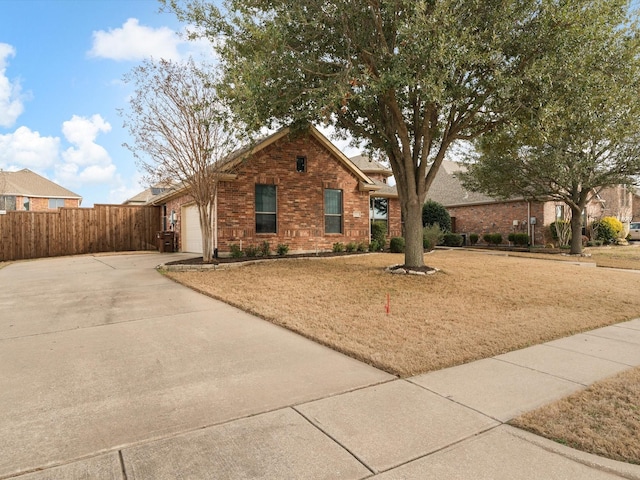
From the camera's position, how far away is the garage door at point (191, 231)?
16.4 metres

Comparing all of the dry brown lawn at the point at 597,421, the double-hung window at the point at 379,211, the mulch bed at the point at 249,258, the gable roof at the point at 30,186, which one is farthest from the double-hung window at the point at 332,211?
the gable roof at the point at 30,186

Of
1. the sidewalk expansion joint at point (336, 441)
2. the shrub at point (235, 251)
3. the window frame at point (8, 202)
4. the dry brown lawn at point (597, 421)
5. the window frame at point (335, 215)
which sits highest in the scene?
the window frame at point (8, 202)

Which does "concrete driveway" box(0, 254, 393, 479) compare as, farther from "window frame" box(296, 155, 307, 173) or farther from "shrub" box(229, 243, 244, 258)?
"window frame" box(296, 155, 307, 173)

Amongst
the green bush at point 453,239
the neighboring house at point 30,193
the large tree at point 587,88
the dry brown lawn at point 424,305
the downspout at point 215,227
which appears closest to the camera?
the dry brown lawn at point 424,305

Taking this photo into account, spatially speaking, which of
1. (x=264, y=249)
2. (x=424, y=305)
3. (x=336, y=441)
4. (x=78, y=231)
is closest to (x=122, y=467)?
(x=336, y=441)

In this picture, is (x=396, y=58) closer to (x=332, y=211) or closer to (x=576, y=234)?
(x=332, y=211)

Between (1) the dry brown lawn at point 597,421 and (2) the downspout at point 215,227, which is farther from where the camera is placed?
(2) the downspout at point 215,227

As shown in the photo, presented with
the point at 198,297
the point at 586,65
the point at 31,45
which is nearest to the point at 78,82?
the point at 31,45

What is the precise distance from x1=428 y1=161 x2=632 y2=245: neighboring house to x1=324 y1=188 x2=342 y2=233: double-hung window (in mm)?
8320

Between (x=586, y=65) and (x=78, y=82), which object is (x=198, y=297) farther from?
(x=586, y=65)

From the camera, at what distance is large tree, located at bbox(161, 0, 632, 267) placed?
313 inches

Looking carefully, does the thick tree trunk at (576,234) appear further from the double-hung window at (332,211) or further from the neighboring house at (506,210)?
the double-hung window at (332,211)

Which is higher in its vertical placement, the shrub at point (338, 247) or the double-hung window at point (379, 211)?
the double-hung window at point (379, 211)

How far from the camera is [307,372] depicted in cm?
391
